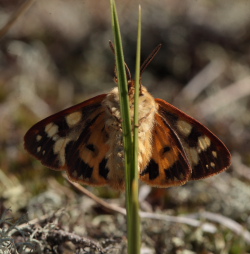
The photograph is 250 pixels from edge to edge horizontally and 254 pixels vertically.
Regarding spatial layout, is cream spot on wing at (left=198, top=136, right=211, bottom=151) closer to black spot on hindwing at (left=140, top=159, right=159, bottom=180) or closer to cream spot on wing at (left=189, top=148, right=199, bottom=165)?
cream spot on wing at (left=189, top=148, right=199, bottom=165)

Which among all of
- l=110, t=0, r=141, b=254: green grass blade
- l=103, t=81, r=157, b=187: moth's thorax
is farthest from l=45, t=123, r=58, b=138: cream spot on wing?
l=110, t=0, r=141, b=254: green grass blade

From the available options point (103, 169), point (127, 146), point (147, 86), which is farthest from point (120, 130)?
point (147, 86)

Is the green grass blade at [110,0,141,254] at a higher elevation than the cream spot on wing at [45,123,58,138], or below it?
below

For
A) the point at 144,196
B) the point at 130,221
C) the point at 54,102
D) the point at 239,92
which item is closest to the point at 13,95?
the point at 54,102

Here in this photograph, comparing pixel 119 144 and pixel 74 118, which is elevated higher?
pixel 74 118

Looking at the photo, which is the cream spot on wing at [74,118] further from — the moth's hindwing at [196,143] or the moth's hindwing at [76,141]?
the moth's hindwing at [196,143]

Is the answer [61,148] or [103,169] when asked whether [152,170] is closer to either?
[103,169]
